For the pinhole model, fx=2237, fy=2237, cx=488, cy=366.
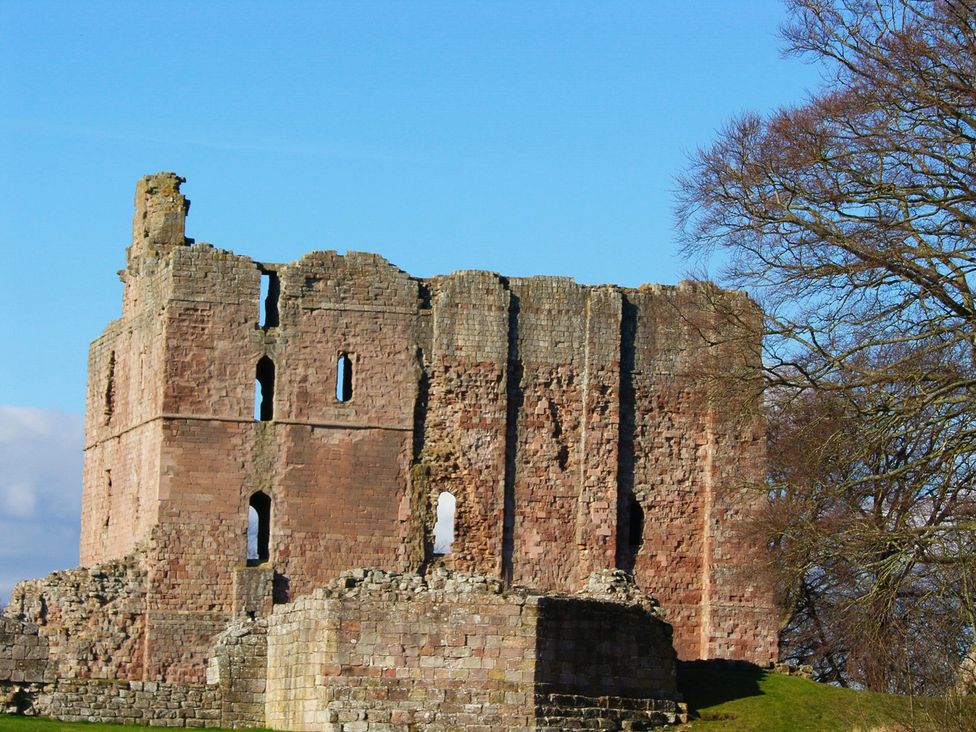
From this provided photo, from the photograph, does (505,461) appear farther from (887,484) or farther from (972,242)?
(972,242)

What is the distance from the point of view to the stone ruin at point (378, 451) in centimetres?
3500

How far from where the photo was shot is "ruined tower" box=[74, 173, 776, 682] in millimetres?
35469

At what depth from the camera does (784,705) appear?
3153 centimetres

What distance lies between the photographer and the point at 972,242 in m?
25.1

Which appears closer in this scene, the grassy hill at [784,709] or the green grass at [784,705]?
the grassy hill at [784,709]

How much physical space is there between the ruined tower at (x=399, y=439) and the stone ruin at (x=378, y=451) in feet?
0.12

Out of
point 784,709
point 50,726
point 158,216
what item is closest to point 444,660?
point 50,726

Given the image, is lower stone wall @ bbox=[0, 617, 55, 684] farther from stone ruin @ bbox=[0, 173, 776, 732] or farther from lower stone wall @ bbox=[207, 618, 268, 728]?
stone ruin @ bbox=[0, 173, 776, 732]

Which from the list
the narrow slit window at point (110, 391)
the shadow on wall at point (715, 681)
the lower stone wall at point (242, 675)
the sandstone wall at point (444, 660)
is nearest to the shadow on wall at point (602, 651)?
the sandstone wall at point (444, 660)

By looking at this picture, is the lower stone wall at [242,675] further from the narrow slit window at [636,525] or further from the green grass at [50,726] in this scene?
the narrow slit window at [636,525]

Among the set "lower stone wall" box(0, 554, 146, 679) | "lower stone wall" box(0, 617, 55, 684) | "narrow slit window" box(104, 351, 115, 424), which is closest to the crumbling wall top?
"narrow slit window" box(104, 351, 115, 424)

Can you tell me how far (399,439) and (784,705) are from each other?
27.0 feet

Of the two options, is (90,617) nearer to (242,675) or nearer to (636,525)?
(242,675)

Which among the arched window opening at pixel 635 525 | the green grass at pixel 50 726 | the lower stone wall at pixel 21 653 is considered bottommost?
the green grass at pixel 50 726
